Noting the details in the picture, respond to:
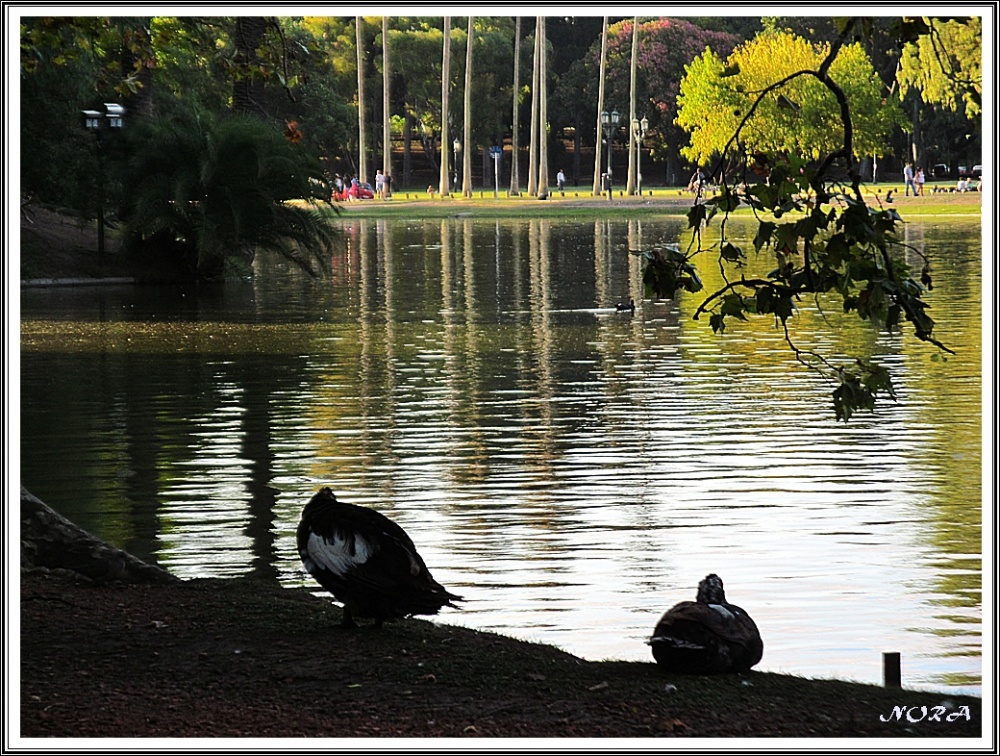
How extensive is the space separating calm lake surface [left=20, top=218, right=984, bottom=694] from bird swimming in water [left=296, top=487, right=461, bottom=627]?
1.00 m

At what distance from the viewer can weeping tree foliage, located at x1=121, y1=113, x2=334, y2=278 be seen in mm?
29469

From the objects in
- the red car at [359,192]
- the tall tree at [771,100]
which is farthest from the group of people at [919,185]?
the red car at [359,192]

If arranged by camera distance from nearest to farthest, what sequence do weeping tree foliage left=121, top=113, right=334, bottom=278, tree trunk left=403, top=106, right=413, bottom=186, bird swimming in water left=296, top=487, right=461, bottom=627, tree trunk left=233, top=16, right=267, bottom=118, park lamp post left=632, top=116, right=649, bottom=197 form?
bird swimming in water left=296, top=487, right=461, bottom=627 → tree trunk left=233, top=16, right=267, bottom=118 → weeping tree foliage left=121, top=113, right=334, bottom=278 → park lamp post left=632, top=116, right=649, bottom=197 → tree trunk left=403, top=106, right=413, bottom=186

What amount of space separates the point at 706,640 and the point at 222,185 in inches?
955

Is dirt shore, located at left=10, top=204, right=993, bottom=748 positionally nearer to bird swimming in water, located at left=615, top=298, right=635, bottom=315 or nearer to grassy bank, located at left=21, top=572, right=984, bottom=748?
grassy bank, located at left=21, top=572, right=984, bottom=748

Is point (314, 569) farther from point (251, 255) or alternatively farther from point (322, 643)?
point (251, 255)

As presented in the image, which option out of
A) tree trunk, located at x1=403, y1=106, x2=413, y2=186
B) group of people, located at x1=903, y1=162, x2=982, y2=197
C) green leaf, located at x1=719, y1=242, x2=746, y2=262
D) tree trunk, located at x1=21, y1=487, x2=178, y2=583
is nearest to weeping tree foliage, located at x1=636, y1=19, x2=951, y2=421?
green leaf, located at x1=719, y1=242, x2=746, y2=262

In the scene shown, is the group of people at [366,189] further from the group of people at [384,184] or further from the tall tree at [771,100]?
the tall tree at [771,100]

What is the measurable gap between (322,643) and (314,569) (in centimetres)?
34

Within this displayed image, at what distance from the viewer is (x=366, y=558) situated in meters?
6.57

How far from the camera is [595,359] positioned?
60.6ft

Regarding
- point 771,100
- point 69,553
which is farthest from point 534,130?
point 69,553

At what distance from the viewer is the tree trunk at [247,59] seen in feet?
33.8

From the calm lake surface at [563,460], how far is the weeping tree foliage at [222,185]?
5608 mm
